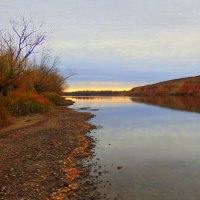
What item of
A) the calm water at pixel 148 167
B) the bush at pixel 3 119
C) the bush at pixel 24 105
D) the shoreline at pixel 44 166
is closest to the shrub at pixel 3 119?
the bush at pixel 3 119

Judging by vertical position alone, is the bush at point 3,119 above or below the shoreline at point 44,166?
above

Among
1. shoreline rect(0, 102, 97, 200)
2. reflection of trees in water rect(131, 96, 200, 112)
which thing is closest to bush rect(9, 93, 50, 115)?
shoreline rect(0, 102, 97, 200)

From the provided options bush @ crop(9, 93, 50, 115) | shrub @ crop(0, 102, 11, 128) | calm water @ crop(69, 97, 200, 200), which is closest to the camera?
calm water @ crop(69, 97, 200, 200)

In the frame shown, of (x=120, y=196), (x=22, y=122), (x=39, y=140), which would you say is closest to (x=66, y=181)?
(x=120, y=196)

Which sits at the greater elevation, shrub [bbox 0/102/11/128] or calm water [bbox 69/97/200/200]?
shrub [bbox 0/102/11/128]

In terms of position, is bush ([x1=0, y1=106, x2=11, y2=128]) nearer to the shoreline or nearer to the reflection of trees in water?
the shoreline

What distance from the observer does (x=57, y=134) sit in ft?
80.7

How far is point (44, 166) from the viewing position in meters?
15.0

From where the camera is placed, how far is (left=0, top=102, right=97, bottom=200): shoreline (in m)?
11.6

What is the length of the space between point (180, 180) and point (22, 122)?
816 inches

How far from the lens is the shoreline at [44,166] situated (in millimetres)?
11602

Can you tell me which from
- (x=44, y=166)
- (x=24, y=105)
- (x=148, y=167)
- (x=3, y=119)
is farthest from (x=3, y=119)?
(x=148, y=167)

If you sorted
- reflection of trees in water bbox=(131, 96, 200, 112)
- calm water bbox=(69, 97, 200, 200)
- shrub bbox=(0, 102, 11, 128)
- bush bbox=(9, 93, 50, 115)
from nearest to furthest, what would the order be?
1. calm water bbox=(69, 97, 200, 200)
2. shrub bbox=(0, 102, 11, 128)
3. bush bbox=(9, 93, 50, 115)
4. reflection of trees in water bbox=(131, 96, 200, 112)

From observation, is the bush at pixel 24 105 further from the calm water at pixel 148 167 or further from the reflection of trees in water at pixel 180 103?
the reflection of trees in water at pixel 180 103
